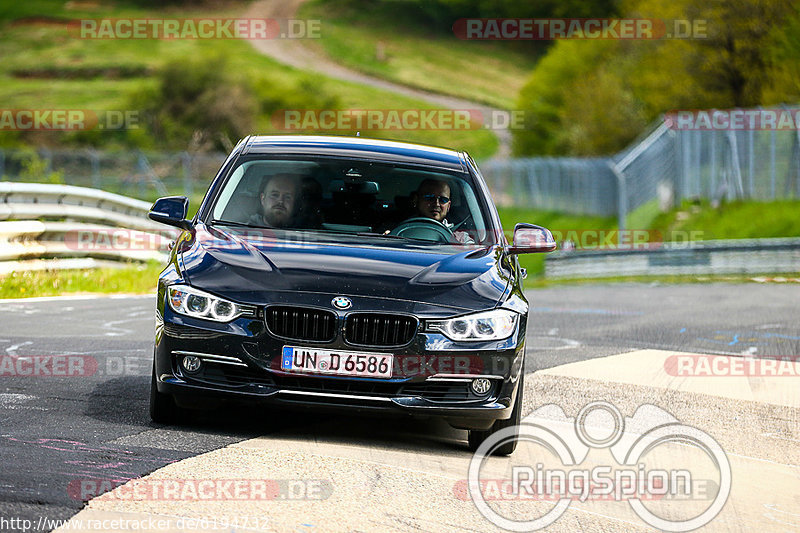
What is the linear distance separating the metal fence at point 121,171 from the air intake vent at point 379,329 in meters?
16.2

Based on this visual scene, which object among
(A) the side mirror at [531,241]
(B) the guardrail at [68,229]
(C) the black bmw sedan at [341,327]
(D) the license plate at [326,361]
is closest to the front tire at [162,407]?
(C) the black bmw sedan at [341,327]

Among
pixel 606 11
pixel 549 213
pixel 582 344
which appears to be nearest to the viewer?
pixel 582 344

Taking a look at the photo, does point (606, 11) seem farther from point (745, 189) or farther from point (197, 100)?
point (745, 189)

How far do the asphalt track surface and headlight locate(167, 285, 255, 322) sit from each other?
24.3 inches

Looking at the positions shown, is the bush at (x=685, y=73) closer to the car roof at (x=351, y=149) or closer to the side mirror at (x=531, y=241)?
the car roof at (x=351, y=149)

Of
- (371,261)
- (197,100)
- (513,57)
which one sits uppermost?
(513,57)

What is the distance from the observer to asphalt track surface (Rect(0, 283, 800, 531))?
5.97 meters

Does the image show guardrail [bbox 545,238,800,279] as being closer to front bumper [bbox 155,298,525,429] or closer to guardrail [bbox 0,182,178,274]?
guardrail [bbox 0,182,178,274]

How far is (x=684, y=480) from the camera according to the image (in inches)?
264

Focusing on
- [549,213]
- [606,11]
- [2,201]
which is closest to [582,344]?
[2,201]

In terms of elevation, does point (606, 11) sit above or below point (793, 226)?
above

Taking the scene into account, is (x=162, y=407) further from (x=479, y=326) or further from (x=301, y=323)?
(x=479, y=326)

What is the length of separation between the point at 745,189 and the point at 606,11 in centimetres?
9813

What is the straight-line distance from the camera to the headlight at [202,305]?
6.79m
